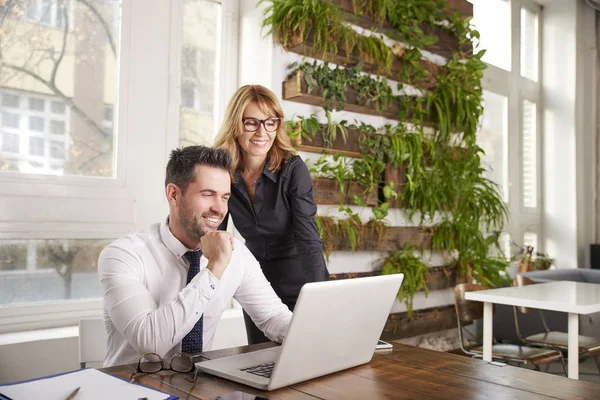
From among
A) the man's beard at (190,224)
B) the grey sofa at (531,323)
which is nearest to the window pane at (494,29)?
the grey sofa at (531,323)

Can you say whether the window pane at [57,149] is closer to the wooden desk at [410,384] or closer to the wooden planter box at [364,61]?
the wooden planter box at [364,61]

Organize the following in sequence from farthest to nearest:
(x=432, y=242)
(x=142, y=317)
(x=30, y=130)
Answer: (x=432, y=242) < (x=30, y=130) < (x=142, y=317)

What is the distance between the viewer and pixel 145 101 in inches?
115

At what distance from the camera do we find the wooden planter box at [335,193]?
11.1ft

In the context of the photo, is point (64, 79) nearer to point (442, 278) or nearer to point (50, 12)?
point (50, 12)

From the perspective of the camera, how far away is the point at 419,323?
392cm

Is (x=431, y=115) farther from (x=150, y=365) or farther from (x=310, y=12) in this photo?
(x=150, y=365)

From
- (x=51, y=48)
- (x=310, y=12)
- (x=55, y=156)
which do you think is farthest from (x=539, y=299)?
(x=51, y=48)

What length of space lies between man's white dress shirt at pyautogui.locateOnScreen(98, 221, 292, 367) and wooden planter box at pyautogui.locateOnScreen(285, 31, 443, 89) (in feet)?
5.74

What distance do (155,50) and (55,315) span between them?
1.39 m

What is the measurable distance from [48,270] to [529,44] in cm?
553

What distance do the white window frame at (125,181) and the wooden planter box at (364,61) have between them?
0.57 metres

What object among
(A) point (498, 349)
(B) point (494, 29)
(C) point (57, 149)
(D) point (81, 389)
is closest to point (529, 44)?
(B) point (494, 29)

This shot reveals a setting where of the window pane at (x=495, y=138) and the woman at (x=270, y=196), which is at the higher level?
the window pane at (x=495, y=138)
